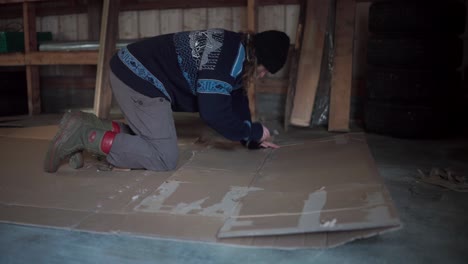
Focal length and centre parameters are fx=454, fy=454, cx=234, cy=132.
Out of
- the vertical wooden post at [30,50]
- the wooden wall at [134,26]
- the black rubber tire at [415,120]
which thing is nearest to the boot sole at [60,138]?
the black rubber tire at [415,120]

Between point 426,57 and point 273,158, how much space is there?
1.51 metres

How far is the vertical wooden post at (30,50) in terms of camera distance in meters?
4.24

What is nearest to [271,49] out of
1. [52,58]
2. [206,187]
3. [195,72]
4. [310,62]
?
[195,72]

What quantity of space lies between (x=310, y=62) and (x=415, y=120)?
0.90m

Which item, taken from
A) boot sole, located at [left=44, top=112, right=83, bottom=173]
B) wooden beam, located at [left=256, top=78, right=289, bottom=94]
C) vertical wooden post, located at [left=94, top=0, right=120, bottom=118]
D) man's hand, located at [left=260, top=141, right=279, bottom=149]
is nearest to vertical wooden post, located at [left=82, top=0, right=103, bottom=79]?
vertical wooden post, located at [left=94, top=0, right=120, bottom=118]

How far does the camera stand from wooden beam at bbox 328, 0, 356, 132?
11.5 ft

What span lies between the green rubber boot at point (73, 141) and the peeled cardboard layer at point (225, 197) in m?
0.09

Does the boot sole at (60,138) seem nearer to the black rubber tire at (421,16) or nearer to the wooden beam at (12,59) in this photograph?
the black rubber tire at (421,16)

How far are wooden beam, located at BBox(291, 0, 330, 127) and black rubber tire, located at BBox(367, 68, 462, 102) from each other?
462 millimetres

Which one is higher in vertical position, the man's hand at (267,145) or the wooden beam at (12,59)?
the wooden beam at (12,59)

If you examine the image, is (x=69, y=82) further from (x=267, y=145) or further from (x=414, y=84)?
(x=414, y=84)

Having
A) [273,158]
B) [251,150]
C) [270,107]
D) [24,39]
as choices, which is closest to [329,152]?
[273,158]

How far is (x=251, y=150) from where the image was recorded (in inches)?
105

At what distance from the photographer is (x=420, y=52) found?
320cm
